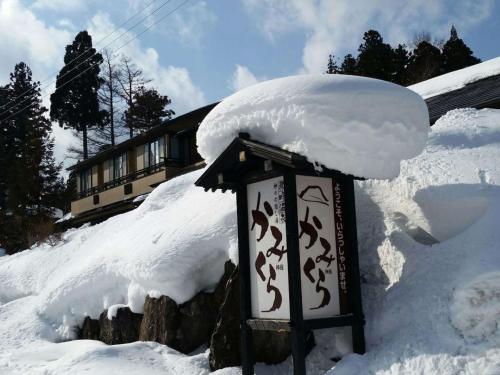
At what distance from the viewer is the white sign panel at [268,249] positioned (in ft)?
20.1

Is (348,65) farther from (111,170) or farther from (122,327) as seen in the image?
(122,327)

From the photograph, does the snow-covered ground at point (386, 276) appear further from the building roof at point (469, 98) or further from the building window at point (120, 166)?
the building window at point (120, 166)

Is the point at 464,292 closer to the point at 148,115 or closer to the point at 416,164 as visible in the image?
the point at 416,164

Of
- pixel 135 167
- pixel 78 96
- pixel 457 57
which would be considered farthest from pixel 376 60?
pixel 78 96

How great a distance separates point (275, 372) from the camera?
270 inches

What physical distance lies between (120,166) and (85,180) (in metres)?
5.55

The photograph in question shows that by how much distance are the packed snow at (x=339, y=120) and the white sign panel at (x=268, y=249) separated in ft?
2.20

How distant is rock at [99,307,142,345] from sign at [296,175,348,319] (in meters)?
4.49

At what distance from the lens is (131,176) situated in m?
29.7

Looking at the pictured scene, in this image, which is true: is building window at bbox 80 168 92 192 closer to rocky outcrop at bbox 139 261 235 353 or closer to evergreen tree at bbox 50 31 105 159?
evergreen tree at bbox 50 31 105 159

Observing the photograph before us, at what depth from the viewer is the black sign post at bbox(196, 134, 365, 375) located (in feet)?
19.3

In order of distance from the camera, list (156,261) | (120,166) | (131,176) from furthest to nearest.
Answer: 1. (120,166)
2. (131,176)
3. (156,261)

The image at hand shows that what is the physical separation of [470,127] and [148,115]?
107 feet

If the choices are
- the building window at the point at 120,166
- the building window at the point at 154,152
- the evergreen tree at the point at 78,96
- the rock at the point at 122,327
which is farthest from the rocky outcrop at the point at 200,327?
the evergreen tree at the point at 78,96
